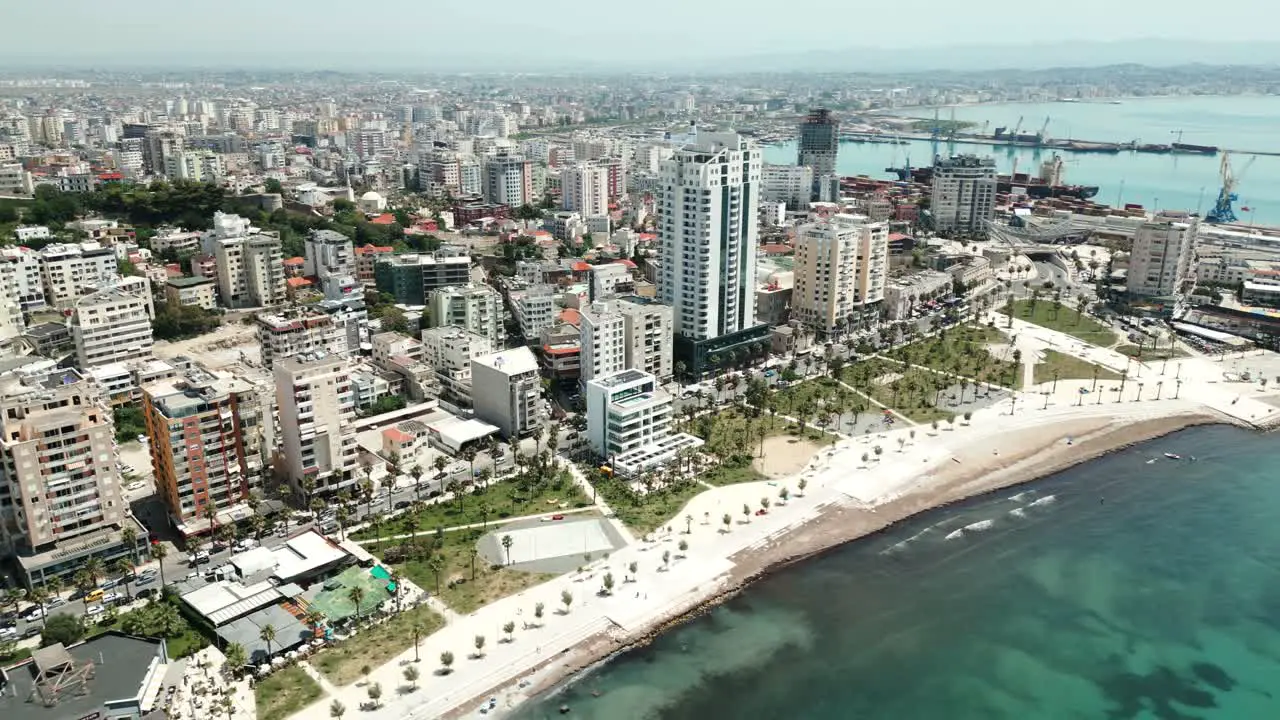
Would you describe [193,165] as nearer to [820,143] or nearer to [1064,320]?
[820,143]

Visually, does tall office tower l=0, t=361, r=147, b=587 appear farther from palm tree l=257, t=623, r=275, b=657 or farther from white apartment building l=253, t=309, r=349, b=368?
white apartment building l=253, t=309, r=349, b=368

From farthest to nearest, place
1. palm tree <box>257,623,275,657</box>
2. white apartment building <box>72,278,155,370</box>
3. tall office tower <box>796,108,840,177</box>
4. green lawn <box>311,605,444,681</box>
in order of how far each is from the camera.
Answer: tall office tower <box>796,108,840,177</box> → white apartment building <box>72,278,155,370</box> → palm tree <box>257,623,275,657</box> → green lawn <box>311,605,444,681</box>

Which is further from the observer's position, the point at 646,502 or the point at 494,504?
the point at 646,502

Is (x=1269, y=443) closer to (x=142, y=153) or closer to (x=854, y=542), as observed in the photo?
(x=854, y=542)

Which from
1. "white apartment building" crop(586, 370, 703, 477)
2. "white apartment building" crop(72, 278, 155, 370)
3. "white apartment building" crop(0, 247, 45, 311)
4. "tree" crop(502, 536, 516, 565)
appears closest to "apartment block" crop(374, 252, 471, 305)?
"white apartment building" crop(72, 278, 155, 370)

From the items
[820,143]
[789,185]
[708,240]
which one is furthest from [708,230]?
[820,143]

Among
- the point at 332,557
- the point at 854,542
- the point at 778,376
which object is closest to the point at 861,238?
the point at 778,376
